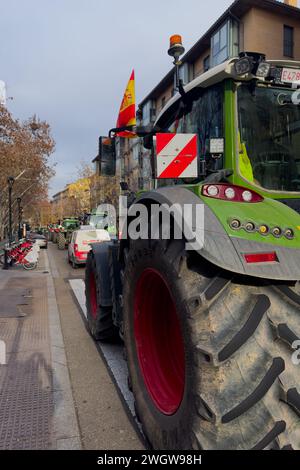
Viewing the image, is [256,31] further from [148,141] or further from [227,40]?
[148,141]

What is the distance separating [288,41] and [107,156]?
29.2 m

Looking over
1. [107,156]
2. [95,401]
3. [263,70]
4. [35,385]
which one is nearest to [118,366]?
[95,401]

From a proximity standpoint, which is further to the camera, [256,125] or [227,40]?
[227,40]

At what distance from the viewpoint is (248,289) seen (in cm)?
177

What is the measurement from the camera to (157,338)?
259cm

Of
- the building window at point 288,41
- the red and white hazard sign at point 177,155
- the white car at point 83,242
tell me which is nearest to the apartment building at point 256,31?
the building window at point 288,41

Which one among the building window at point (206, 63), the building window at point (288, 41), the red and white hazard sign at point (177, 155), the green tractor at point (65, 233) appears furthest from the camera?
the building window at point (206, 63)

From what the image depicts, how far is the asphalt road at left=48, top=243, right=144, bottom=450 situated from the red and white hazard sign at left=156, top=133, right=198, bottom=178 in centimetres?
200

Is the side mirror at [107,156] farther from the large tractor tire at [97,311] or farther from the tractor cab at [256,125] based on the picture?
the tractor cab at [256,125]

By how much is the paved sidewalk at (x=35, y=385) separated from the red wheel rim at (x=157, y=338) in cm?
79

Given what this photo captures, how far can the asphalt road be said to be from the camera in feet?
8.79

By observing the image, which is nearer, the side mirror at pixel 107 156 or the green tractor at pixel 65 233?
the side mirror at pixel 107 156

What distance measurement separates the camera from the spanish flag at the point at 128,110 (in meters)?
3.81
